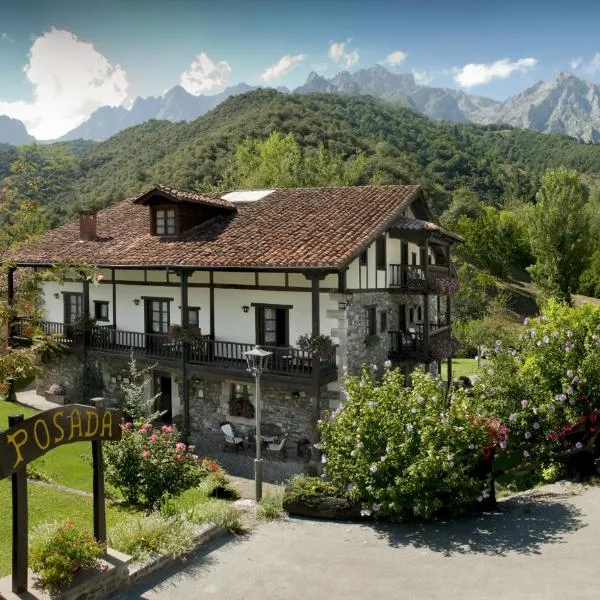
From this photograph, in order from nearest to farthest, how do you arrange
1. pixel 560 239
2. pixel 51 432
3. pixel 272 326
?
pixel 51 432
pixel 272 326
pixel 560 239

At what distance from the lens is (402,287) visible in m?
21.1

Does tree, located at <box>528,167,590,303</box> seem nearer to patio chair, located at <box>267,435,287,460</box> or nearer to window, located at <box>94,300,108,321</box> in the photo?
patio chair, located at <box>267,435,287,460</box>

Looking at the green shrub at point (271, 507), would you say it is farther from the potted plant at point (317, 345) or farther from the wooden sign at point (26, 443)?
the potted plant at point (317, 345)

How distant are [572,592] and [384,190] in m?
15.6

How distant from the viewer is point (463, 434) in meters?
11.4

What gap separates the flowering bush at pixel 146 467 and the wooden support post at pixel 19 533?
4637 mm

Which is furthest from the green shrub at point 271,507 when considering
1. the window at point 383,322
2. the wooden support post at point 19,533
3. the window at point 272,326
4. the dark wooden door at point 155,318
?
the dark wooden door at point 155,318

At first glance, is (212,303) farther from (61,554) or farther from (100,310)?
(61,554)

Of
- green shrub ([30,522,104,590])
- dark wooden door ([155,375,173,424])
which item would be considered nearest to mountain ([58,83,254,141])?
dark wooden door ([155,375,173,424])

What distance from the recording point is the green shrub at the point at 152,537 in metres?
9.31

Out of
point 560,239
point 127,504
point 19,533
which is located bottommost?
point 127,504

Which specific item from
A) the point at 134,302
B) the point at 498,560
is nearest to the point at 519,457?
the point at 498,560

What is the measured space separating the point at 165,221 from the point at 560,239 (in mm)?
32415

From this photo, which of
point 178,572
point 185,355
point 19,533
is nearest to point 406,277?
point 185,355
